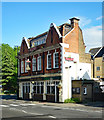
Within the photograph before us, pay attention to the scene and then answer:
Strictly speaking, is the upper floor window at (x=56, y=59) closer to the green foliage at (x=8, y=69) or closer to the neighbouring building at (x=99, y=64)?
the neighbouring building at (x=99, y=64)

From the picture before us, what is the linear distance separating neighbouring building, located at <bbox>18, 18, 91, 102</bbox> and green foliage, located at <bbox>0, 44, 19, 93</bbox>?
21.3 metres

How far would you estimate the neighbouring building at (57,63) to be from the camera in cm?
3039

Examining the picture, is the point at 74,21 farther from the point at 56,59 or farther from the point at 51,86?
the point at 51,86

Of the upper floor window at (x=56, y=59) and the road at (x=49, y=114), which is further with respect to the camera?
the upper floor window at (x=56, y=59)

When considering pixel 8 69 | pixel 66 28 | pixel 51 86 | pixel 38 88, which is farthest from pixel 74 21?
pixel 8 69

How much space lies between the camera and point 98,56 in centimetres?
5281

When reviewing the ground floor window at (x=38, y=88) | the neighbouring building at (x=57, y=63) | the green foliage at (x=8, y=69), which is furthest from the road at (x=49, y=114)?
the green foliage at (x=8, y=69)

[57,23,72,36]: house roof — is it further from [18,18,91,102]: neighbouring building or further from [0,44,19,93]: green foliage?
[0,44,19,93]: green foliage

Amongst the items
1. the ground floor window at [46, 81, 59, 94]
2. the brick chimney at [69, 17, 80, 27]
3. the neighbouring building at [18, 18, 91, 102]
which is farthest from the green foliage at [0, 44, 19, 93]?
the brick chimney at [69, 17, 80, 27]

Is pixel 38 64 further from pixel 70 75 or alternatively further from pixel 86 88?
pixel 86 88

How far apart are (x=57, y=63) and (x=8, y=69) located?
2992 centimetres

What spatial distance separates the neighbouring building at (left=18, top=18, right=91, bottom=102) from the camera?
30391mm

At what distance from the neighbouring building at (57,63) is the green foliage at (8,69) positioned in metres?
21.3

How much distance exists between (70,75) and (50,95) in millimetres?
4492
